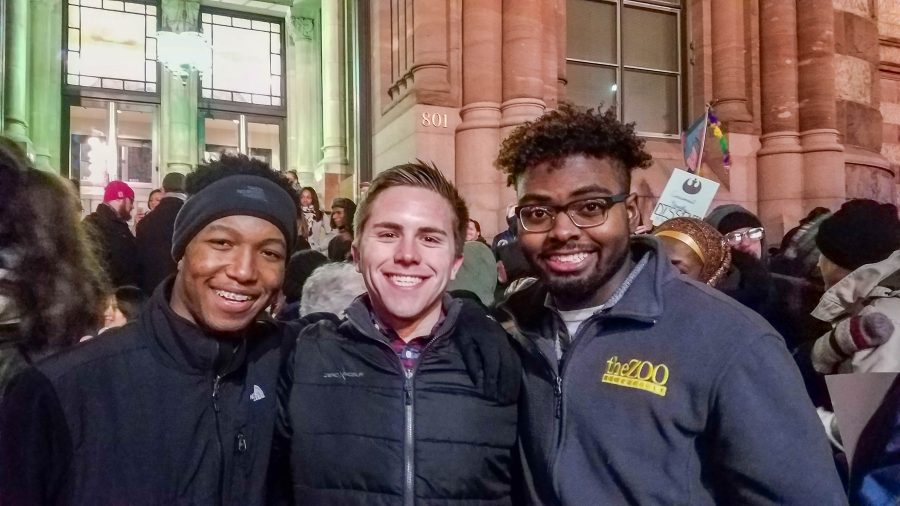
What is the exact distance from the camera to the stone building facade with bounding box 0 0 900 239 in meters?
9.26

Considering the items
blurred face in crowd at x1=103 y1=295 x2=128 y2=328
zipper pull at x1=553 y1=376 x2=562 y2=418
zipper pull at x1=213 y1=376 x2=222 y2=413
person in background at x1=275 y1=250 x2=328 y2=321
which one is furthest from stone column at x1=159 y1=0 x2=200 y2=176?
zipper pull at x1=553 y1=376 x2=562 y2=418

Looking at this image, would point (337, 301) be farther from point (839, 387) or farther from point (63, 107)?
point (63, 107)

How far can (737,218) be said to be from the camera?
5.14 m

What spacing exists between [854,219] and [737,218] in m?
1.60

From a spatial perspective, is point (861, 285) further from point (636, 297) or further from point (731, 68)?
point (731, 68)

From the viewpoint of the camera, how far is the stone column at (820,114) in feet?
35.1

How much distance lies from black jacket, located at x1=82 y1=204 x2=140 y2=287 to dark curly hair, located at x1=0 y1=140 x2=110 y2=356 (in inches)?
132

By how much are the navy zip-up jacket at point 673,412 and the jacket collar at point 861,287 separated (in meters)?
1.38

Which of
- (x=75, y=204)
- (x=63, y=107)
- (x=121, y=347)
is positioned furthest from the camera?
(x=63, y=107)

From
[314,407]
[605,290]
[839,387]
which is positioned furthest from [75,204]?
[839,387]

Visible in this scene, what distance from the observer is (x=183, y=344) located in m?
1.94

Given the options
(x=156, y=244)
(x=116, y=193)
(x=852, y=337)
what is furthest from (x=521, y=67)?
(x=852, y=337)

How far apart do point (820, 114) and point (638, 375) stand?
10709mm

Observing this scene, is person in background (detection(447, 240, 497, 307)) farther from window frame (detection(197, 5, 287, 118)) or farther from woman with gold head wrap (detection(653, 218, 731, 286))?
window frame (detection(197, 5, 287, 118))
